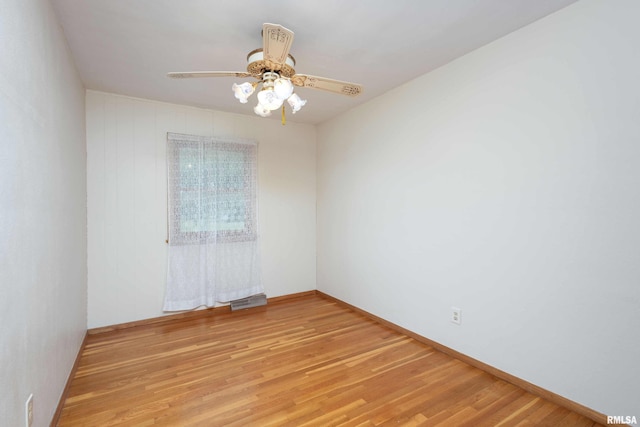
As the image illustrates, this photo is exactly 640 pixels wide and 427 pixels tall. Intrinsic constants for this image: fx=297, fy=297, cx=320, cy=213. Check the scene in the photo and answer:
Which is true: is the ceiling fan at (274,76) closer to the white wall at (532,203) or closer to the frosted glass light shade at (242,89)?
the frosted glass light shade at (242,89)

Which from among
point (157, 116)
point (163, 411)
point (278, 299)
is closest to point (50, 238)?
point (163, 411)

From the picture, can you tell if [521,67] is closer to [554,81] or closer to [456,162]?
[554,81]

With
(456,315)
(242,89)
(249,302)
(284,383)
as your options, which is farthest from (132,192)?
(456,315)

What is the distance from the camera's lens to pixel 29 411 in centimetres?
132

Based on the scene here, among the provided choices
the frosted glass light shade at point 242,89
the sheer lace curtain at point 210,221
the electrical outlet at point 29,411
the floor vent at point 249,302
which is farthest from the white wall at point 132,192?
the frosted glass light shade at point 242,89

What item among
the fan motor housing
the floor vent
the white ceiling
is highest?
the white ceiling

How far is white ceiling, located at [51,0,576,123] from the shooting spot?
176cm

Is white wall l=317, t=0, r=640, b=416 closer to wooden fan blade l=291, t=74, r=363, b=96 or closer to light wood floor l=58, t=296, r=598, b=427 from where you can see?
light wood floor l=58, t=296, r=598, b=427

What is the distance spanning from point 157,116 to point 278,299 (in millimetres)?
2684

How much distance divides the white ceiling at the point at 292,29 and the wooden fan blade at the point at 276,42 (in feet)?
1.16

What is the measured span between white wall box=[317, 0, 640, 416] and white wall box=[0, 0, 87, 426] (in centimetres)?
268

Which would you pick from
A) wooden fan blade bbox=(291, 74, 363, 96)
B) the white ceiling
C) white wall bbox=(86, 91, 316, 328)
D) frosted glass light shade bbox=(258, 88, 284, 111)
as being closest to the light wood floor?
white wall bbox=(86, 91, 316, 328)

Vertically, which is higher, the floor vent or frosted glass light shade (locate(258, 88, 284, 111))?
frosted glass light shade (locate(258, 88, 284, 111))

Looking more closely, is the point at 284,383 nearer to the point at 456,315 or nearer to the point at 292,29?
the point at 456,315
